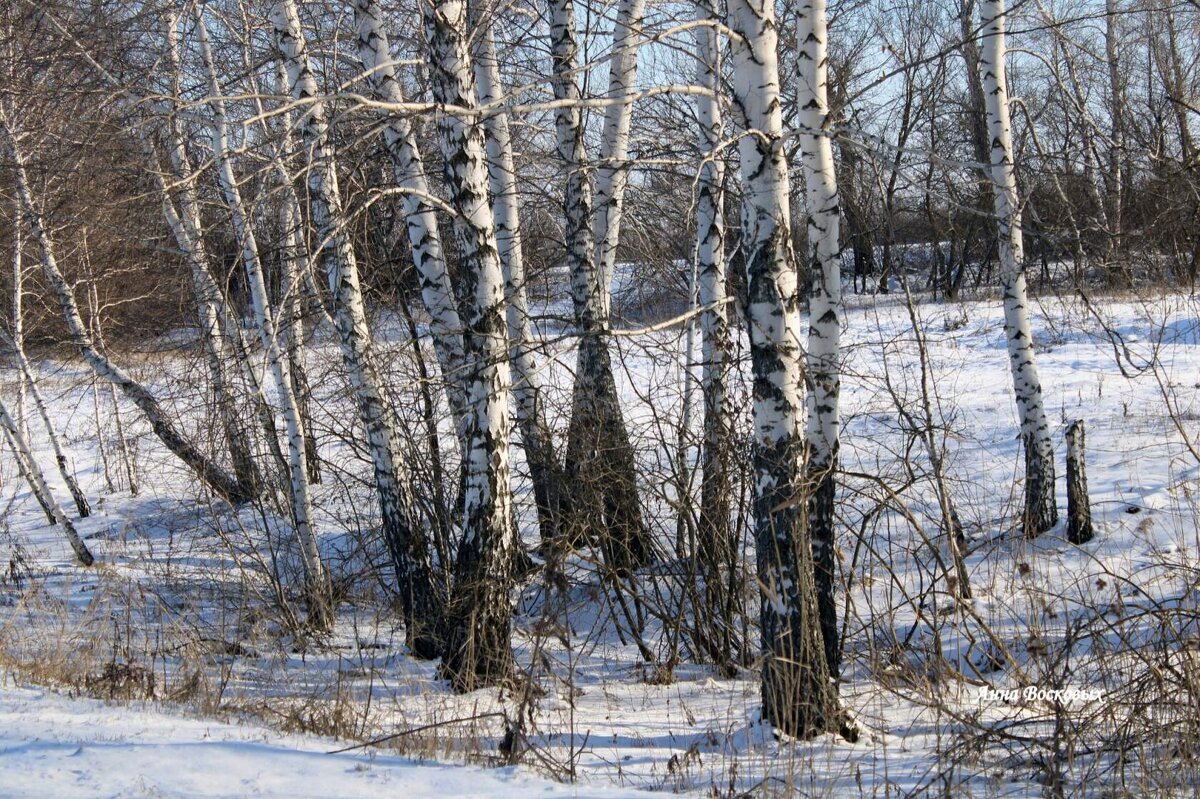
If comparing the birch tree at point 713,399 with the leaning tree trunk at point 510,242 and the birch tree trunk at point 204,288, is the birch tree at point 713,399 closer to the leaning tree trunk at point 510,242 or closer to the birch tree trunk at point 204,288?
the leaning tree trunk at point 510,242

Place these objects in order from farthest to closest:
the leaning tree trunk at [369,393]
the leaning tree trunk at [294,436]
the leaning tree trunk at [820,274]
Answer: the leaning tree trunk at [294,436] → the leaning tree trunk at [369,393] → the leaning tree trunk at [820,274]

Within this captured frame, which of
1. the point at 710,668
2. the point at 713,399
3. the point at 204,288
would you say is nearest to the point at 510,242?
the point at 713,399

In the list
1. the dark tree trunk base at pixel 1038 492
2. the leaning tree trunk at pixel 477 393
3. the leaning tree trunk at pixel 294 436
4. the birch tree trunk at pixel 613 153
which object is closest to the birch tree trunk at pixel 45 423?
the leaning tree trunk at pixel 294 436

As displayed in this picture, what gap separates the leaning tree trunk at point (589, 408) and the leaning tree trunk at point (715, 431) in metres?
0.50

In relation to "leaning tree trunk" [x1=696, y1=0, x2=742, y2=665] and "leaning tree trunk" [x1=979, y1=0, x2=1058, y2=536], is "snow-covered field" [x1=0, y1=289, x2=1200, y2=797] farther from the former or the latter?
"leaning tree trunk" [x1=979, y1=0, x2=1058, y2=536]

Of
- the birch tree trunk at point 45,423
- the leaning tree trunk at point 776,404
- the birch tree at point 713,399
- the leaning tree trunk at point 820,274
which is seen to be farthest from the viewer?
the birch tree trunk at point 45,423

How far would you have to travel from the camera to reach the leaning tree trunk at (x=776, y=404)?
15.3 feet

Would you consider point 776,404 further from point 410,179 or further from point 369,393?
point 369,393

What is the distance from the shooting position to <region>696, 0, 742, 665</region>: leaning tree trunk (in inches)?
247

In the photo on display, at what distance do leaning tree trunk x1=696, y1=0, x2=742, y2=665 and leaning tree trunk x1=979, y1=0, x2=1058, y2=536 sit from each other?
2.18 metres

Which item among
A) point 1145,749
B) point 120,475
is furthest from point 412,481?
point 120,475

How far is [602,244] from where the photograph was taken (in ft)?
27.4

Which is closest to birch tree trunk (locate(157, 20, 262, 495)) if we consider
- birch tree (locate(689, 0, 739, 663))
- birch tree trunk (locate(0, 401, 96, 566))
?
birch tree trunk (locate(0, 401, 96, 566))

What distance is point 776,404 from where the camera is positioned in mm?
4754
